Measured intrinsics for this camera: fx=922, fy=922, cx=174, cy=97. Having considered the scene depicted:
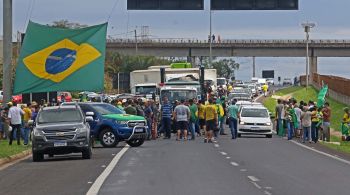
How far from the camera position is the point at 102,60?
32.6 m

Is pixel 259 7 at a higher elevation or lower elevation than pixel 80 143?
higher

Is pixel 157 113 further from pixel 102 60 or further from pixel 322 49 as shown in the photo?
pixel 322 49

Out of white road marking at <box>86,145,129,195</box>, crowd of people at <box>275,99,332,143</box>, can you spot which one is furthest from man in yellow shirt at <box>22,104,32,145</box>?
crowd of people at <box>275,99,332,143</box>

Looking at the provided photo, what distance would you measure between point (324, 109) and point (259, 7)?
9173mm

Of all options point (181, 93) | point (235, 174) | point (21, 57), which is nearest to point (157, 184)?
point (235, 174)

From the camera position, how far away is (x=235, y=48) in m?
126

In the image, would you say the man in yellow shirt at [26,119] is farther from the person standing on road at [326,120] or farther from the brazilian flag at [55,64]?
the person standing on road at [326,120]

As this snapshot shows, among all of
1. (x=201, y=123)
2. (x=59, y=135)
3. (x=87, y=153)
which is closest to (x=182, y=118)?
(x=201, y=123)

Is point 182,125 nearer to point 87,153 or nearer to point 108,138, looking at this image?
point 108,138

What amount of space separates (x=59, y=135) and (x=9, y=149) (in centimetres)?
502

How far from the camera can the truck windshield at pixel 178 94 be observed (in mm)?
47000

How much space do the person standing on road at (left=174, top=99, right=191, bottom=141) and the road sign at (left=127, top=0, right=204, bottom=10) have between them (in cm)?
839

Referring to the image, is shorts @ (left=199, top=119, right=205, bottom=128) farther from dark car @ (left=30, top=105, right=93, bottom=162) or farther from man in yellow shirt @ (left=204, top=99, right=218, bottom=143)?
dark car @ (left=30, top=105, right=93, bottom=162)

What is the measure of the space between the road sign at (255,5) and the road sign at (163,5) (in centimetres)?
104
